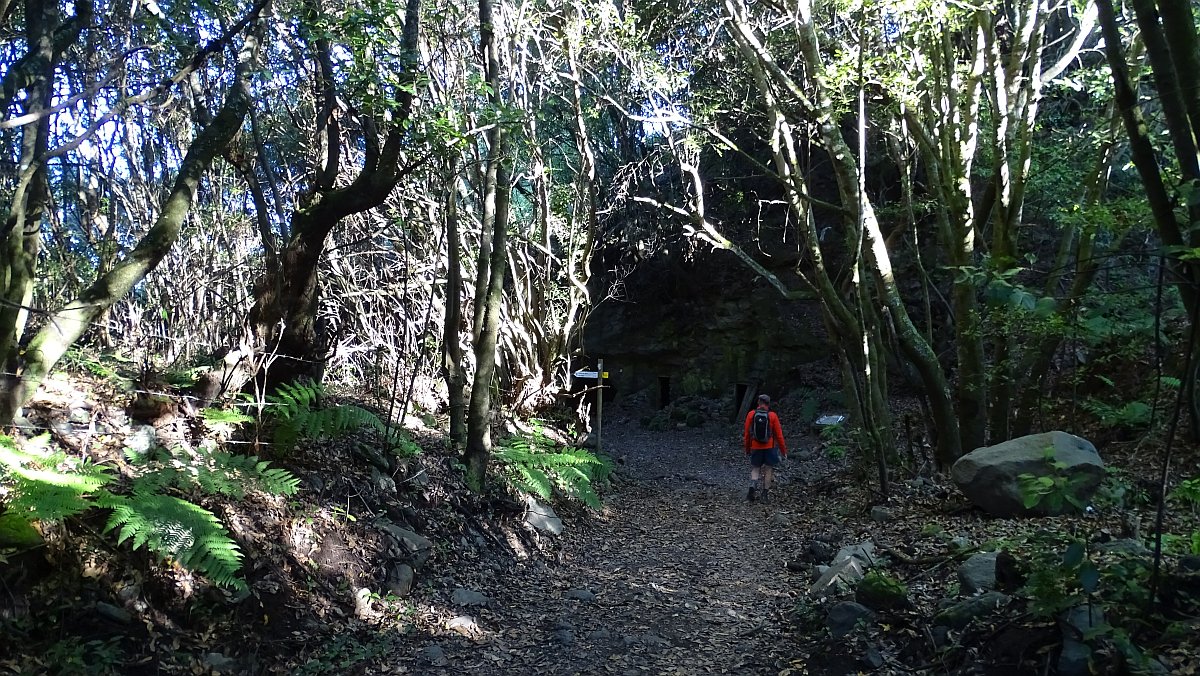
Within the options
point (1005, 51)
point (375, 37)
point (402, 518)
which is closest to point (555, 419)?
point (402, 518)

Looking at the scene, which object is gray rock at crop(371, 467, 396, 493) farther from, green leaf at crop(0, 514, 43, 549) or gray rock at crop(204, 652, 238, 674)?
green leaf at crop(0, 514, 43, 549)

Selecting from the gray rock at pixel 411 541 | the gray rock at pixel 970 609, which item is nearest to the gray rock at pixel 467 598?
the gray rock at pixel 411 541

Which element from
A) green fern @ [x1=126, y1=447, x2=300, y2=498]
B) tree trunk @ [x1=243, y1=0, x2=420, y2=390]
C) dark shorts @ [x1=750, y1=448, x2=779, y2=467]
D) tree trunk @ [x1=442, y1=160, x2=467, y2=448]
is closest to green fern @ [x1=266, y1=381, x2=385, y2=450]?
tree trunk @ [x1=243, y1=0, x2=420, y2=390]

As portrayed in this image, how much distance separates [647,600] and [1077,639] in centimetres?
348

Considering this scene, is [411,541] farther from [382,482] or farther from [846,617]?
[846,617]

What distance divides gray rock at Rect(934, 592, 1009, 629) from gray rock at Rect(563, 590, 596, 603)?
285 cm

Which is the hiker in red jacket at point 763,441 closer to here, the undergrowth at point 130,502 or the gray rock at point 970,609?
the gray rock at point 970,609

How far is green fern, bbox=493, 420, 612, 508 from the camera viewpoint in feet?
27.2

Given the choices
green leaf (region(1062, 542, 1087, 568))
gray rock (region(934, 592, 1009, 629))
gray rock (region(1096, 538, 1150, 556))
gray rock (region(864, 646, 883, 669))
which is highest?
green leaf (region(1062, 542, 1087, 568))

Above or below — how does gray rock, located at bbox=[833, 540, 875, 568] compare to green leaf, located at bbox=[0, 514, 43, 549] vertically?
below

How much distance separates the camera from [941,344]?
61.5 feet

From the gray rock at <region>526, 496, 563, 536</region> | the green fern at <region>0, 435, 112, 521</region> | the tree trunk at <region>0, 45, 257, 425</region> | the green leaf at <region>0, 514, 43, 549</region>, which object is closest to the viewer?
the green fern at <region>0, 435, 112, 521</region>

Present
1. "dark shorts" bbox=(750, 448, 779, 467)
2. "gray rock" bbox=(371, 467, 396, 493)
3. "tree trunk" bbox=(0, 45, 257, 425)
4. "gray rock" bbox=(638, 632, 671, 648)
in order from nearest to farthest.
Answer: "tree trunk" bbox=(0, 45, 257, 425) < "gray rock" bbox=(638, 632, 671, 648) < "gray rock" bbox=(371, 467, 396, 493) < "dark shorts" bbox=(750, 448, 779, 467)

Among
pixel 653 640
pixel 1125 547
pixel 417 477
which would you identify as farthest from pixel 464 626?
pixel 1125 547
